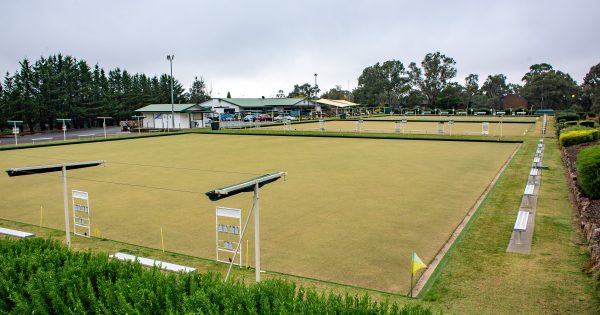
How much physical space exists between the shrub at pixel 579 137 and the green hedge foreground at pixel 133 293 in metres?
16.6

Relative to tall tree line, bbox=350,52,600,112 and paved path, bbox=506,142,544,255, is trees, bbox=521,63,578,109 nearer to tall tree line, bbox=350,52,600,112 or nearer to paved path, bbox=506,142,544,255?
tall tree line, bbox=350,52,600,112

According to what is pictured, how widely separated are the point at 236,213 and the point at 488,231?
4.73 meters

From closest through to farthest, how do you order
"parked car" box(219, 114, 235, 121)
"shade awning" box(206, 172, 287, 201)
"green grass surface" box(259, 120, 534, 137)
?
"shade awning" box(206, 172, 287, 201) → "green grass surface" box(259, 120, 534, 137) → "parked car" box(219, 114, 235, 121)

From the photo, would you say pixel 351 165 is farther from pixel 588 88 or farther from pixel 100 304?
pixel 588 88

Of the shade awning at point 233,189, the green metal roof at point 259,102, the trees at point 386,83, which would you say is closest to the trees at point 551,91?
the trees at point 386,83

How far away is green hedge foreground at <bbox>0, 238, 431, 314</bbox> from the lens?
3.85 metres

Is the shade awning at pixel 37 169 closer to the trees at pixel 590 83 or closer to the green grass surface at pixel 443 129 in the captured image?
the green grass surface at pixel 443 129

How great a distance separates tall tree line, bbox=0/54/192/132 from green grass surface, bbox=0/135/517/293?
31.3m

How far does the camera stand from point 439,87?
302ft

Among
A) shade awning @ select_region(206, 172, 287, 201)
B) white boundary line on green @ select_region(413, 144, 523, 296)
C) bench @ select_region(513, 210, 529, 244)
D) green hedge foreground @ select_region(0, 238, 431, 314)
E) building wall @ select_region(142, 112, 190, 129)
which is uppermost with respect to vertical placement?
building wall @ select_region(142, 112, 190, 129)

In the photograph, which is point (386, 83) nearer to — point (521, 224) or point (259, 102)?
point (259, 102)

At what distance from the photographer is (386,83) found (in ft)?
309

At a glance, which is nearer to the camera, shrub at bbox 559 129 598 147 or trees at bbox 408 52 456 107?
shrub at bbox 559 129 598 147

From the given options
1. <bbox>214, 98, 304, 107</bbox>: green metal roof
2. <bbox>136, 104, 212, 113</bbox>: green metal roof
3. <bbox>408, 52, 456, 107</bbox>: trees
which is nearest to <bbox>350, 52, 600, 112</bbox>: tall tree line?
<bbox>408, 52, 456, 107</bbox>: trees
